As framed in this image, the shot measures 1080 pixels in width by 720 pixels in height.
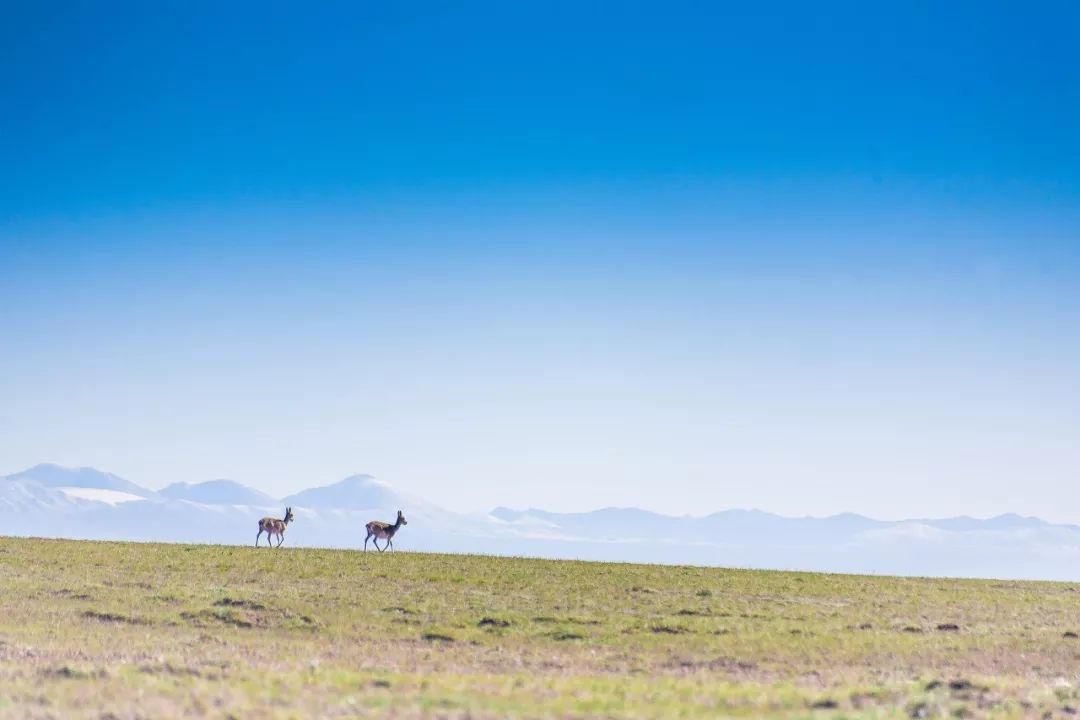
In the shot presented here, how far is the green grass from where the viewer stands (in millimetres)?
18500

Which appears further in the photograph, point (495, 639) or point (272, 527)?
point (272, 527)

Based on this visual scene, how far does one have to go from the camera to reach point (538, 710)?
17.5 metres

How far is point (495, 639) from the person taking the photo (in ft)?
94.2

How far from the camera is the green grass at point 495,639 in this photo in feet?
60.7

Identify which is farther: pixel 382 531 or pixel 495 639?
pixel 382 531

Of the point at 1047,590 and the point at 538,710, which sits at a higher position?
the point at 1047,590

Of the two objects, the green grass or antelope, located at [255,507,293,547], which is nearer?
the green grass

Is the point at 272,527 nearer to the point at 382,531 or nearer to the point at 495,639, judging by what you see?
the point at 382,531

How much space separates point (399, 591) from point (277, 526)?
18723 mm

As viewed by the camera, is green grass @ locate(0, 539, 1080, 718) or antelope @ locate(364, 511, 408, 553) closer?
green grass @ locate(0, 539, 1080, 718)

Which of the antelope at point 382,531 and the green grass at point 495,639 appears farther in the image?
the antelope at point 382,531

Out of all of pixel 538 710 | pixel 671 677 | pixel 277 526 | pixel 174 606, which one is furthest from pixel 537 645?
pixel 277 526

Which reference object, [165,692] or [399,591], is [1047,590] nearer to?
[399,591]

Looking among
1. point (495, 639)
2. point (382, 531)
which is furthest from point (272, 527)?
point (495, 639)
